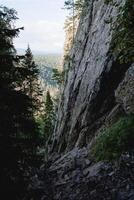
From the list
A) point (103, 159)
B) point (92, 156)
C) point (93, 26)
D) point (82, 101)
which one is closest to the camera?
point (103, 159)

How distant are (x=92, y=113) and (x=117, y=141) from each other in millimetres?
8825

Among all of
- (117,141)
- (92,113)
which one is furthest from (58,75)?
(117,141)

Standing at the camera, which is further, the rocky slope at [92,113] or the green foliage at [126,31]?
the rocky slope at [92,113]

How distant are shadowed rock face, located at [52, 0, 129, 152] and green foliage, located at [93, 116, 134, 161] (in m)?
4.69

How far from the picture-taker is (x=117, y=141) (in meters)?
17.5

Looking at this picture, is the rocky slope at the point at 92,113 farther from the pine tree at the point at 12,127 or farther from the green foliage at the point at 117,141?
the pine tree at the point at 12,127

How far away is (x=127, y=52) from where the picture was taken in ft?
44.1

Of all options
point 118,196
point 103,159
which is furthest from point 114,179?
point 103,159

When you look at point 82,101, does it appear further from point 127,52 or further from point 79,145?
point 127,52

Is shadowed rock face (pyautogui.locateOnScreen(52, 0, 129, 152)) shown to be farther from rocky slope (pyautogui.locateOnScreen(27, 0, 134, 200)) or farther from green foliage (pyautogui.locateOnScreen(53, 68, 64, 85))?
green foliage (pyautogui.locateOnScreen(53, 68, 64, 85))

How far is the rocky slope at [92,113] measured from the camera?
15377 millimetres

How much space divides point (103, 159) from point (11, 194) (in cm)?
550

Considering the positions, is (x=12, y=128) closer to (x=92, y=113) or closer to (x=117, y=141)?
(x=117, y=141)

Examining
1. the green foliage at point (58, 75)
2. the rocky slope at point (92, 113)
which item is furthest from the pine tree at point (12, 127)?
the green foliage at point (58, 75)
